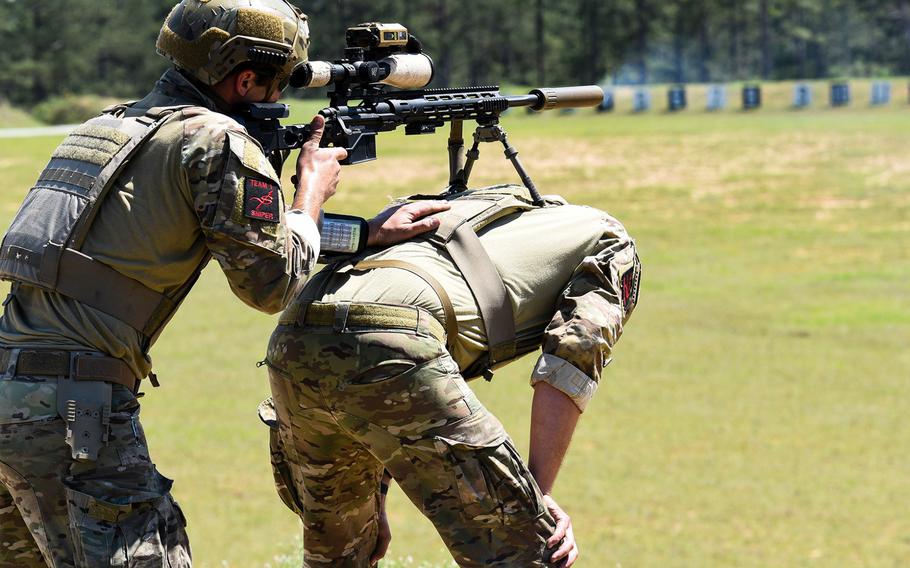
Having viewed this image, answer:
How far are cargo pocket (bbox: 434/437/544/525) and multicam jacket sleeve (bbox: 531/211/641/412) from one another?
0.27 m

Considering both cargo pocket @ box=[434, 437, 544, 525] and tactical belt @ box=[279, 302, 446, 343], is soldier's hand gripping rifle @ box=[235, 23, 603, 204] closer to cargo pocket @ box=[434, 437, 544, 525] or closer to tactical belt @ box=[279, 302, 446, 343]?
tactical belt @ box=[279, 302, 446, 343]

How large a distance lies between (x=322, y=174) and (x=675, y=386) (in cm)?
992

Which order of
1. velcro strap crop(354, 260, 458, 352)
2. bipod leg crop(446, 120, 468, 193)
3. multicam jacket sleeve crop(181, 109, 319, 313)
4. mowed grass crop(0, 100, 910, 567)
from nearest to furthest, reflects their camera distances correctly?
multicam jacket sleeve crop(181, 109, 319, 313) → velcro strap crop(354, 260, 458, 352) → bipod leg crop(446, 120, 468, 193) → mowed grass crop(0, 100, 910, 567)

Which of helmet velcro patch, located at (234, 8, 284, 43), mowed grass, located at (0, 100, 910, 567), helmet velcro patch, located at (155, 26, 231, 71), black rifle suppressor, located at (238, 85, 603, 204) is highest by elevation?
helmet velcro patch, located at (234, 8, 284, 43)

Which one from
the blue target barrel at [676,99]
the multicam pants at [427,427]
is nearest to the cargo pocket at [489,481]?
the multicam pants at [427,427]

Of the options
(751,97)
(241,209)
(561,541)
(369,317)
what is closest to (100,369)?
(241,209)

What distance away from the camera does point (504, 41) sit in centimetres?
7000

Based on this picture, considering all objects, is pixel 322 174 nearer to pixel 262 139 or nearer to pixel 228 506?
pixel 262 139

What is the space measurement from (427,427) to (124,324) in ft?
2.77

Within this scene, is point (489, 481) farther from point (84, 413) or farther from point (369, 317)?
point (84, 413)

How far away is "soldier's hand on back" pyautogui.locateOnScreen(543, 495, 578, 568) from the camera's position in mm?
3365

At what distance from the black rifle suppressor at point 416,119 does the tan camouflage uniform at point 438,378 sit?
33 centimetres

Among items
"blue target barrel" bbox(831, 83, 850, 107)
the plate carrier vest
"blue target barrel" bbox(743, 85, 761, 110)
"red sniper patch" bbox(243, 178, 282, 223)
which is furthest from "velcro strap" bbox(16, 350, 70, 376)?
"blue target barrel" bbox(831, 83, 850, 107)

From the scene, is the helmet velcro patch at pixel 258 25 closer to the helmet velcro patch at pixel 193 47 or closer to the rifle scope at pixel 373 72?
the helmet velcro patch at pixel 193 47
